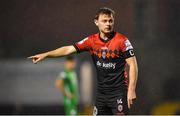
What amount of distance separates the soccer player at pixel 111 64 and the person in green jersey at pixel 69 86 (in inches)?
226

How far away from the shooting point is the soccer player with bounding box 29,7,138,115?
716cm

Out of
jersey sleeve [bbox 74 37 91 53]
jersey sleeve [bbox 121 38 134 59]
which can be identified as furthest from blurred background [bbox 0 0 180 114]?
jersey sleeve [bbox 121 38 134 59]

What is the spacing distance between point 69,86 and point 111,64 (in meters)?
6.21

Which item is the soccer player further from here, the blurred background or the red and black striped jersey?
the blurred background

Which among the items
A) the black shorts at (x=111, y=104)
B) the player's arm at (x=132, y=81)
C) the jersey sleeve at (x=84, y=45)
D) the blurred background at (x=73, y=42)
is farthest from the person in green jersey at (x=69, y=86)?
the player's arm at (x=132, y=81)

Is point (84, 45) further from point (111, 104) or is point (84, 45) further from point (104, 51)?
point (111, 104)

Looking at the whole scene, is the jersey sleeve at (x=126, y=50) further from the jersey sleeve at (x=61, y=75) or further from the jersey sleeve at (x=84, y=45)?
the jersey sleeve at (x=61, y=75)

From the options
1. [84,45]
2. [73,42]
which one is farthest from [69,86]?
[84,45]

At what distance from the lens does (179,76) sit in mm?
13258

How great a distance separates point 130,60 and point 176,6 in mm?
6045

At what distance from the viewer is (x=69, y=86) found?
527 inches

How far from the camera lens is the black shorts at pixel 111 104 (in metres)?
7.23

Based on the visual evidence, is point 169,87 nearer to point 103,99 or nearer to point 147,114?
point 147,114

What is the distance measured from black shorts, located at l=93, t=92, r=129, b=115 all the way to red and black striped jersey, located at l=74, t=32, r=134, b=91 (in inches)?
3.3
